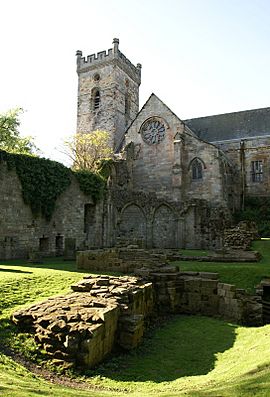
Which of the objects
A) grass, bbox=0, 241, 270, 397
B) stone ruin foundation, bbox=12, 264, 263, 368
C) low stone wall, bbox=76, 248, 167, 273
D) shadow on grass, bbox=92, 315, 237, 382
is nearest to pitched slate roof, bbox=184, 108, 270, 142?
low stone wall, bbox=76, 248, 167, 273

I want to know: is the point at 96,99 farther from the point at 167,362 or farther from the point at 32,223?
the point at 167,362

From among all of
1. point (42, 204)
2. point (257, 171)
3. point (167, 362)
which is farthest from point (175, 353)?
point (257, 171)

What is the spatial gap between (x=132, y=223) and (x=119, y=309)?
2140 centimetres

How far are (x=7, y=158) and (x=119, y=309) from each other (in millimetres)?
13935

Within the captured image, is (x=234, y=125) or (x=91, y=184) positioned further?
(x=234, y=125)

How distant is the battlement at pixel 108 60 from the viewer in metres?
48.8

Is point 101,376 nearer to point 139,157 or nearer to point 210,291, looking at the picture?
point 210,291

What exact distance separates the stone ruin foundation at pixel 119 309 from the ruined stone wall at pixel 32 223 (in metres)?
8.92

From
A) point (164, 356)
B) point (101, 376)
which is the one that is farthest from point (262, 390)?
point (164, 356)

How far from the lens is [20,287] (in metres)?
10.9

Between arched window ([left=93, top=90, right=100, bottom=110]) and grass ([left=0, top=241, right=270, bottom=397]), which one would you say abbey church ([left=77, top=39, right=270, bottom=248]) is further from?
grass ([left=0, top=241, right=270, bottom=397])

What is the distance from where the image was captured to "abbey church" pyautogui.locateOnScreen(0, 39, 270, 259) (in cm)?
2193

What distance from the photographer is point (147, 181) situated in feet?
122

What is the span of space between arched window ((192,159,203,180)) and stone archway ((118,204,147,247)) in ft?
25.9
